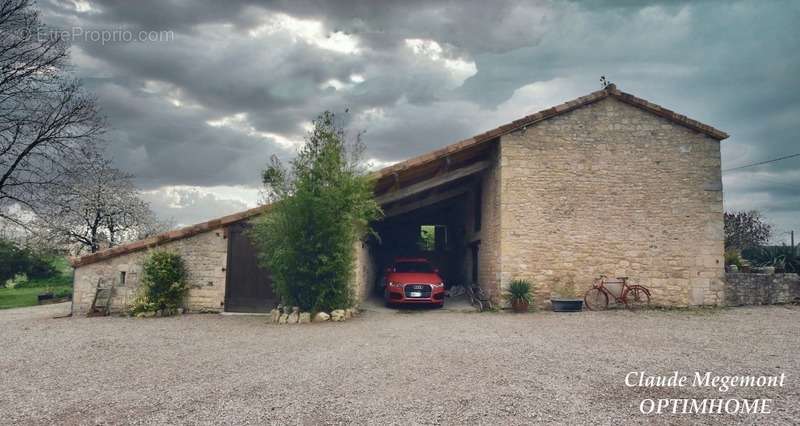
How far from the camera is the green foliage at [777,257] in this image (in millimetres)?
12023

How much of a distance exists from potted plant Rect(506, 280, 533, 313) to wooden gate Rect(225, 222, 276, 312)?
5.90 meters

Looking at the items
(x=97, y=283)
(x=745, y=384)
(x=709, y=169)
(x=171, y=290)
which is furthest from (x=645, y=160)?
(x=97, y=283)

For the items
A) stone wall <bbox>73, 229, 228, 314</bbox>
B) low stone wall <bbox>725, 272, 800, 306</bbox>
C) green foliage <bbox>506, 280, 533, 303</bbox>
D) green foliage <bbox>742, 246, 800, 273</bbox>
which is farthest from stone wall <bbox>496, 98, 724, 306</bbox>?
stone wall <bbox>73, 229, 228, 314</bbox>

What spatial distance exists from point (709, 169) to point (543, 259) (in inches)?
189

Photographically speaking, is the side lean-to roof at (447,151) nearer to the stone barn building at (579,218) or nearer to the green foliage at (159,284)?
the stone barn building at (579,218)

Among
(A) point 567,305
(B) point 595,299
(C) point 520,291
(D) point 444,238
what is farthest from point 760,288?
(D) point 444,238

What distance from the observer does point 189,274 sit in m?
10.5

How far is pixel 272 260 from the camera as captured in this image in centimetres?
945

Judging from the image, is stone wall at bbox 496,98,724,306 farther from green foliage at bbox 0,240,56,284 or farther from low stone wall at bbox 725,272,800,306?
green foliage at bbox 0,240,56,284

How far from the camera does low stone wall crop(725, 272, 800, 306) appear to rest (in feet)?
35.8

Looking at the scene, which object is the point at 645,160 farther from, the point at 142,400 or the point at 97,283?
the point at 97,283

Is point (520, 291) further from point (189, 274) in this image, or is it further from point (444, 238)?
point (444, 238)

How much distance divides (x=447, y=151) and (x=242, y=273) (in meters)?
5.80
